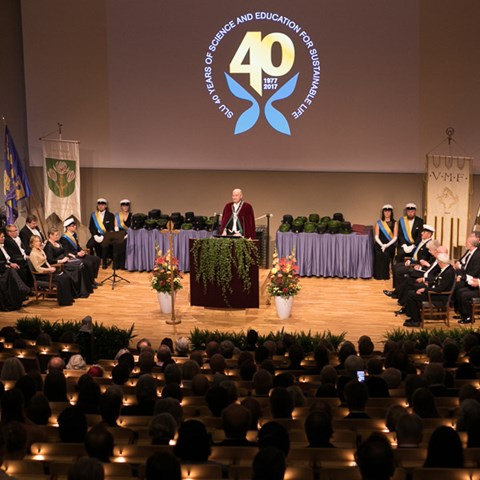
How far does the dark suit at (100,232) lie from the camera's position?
14719mm

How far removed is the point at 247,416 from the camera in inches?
207

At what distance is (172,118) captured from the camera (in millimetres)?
15023

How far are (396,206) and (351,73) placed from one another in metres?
2.58

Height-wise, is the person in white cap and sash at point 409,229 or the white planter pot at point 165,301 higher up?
the person in white cap and sash at point 409,229

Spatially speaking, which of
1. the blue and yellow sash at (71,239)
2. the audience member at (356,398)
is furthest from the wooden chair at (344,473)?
the blue and yellow sash at (71,239)

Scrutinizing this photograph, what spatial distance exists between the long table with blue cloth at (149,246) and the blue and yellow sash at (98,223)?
0.66m

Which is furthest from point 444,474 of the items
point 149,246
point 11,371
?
point 149,246

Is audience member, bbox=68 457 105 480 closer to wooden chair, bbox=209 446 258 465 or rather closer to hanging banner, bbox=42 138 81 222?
wooden chair, bbox=209 446 258 465

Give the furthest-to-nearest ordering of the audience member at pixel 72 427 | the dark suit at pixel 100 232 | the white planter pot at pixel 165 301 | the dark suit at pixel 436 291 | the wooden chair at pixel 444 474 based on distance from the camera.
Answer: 1. the dark suit at pixel 100 232
2. the white planter pot at pixel 165 301
3. the dark suit at pixel 436 291
4. the audience member at pixel 72 427
5. the wooden chair at pixel 444 474

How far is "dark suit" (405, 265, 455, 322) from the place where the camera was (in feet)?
35.3

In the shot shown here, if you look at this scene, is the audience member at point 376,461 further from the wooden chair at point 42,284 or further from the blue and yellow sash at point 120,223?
the blue and yellow sash at point 120,223

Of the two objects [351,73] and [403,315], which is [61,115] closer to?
[351,73]

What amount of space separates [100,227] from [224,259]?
5006 millimetres

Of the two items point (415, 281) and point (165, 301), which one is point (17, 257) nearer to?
point (165, 301)
